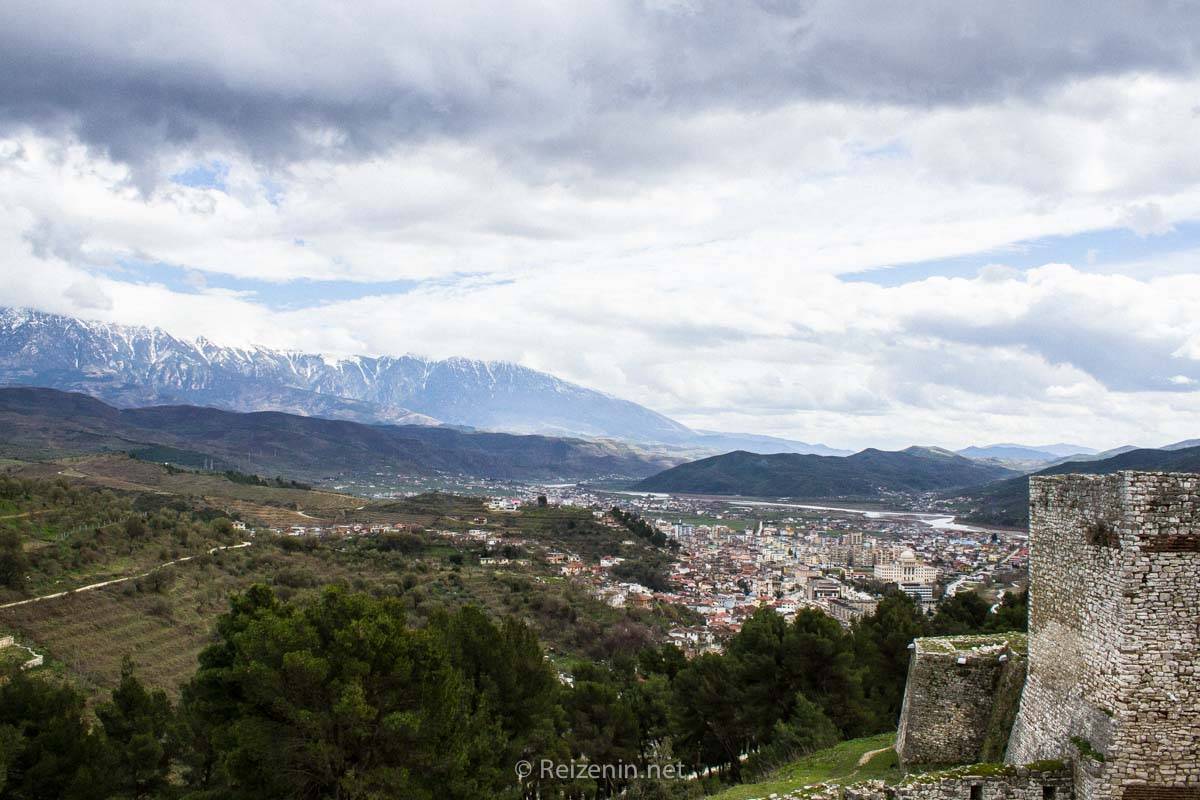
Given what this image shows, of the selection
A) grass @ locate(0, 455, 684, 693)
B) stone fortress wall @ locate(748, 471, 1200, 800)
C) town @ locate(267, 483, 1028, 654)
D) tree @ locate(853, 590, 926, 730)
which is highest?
stone fortress wall @ locate(748, 471, 1200, 800)

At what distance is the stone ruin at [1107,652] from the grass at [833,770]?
96.1 inches

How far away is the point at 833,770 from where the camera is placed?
43.5ft

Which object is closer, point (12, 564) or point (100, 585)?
point (12, 564)

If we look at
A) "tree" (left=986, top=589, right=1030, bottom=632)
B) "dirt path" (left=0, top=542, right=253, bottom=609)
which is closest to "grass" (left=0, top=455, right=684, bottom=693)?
"dirt path" (left=0, top=542, right=253, bottom=609)

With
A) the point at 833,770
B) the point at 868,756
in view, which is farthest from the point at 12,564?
the point at 868,756

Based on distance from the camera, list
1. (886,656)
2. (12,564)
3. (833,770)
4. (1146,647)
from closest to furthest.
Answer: (1146,647)
(833,770)
(886,656)
(12,564)

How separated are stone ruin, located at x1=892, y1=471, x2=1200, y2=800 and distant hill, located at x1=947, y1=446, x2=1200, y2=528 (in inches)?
3956

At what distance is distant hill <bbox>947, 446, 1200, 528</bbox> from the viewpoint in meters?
114

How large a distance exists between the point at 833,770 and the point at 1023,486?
17175 cm

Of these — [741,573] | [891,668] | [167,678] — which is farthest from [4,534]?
[741,573]

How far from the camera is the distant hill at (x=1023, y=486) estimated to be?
114 m

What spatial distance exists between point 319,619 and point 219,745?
2574 mm

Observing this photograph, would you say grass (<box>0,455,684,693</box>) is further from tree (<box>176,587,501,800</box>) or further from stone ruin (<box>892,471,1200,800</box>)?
stone ruin (<box>892,471,1200,800</box>)

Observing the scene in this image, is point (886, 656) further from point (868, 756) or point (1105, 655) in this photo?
point (1105, 655)
